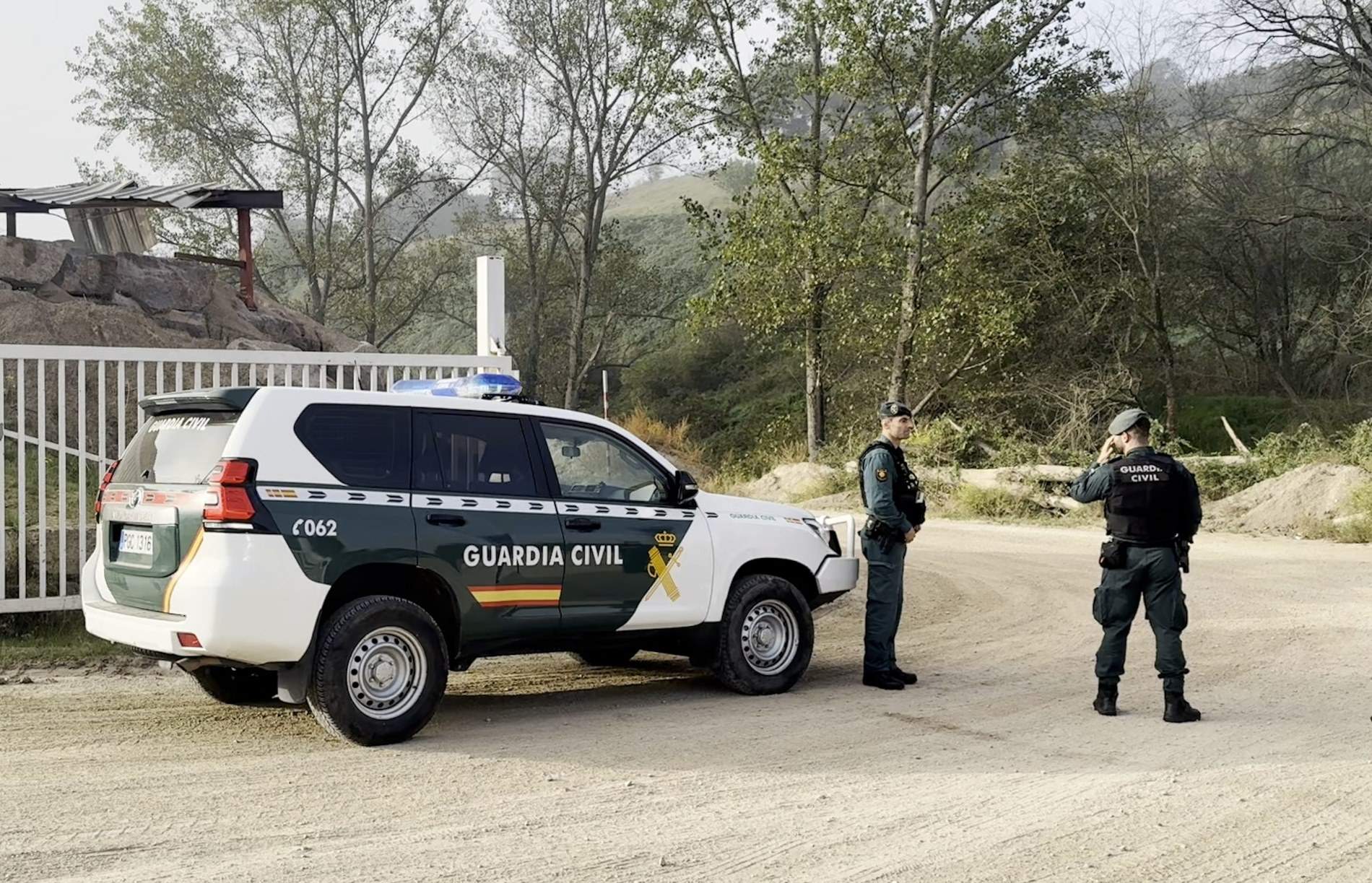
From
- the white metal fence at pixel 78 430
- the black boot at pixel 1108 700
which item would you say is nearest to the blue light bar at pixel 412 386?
the white metal fence at pixel 78 430

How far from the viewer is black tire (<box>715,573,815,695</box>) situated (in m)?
8.53

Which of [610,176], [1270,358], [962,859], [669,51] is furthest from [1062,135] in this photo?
[962,859]

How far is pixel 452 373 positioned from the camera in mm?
11531

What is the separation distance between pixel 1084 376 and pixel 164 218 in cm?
2826

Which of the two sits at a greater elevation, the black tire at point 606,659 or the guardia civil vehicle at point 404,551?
the guardia civil vehicle at point 404,551

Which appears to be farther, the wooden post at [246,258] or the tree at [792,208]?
the tree at [792,208]

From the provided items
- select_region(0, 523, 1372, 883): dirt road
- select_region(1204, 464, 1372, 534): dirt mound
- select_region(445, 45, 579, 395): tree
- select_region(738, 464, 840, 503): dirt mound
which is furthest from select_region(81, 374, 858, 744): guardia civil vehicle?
select_region(445, 45, 579, 395): tree

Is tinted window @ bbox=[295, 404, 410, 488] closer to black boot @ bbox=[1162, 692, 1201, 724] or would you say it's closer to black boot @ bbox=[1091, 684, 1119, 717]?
black boot @ bbox=[1091, 684, 1119, 717]

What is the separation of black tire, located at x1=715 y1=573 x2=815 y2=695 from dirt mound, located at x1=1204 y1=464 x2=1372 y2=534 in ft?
40.3

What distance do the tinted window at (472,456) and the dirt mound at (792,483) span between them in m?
18.2

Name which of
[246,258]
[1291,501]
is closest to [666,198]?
[246,258]

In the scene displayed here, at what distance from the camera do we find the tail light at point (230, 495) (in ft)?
21.7

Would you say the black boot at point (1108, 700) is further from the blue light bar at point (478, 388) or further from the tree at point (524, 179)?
the tree at point (524, 179)

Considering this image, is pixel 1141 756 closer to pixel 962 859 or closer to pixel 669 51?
pixel 962 859
